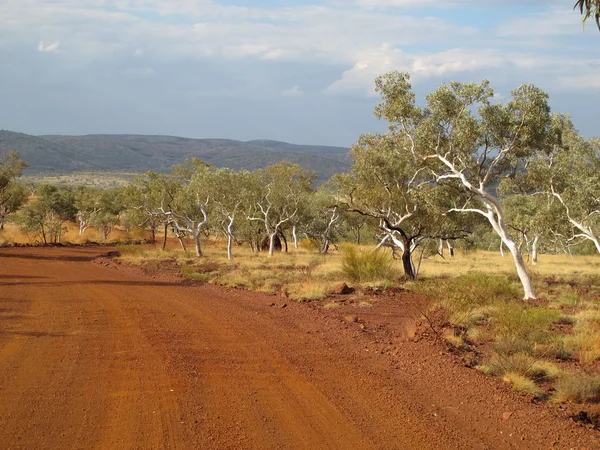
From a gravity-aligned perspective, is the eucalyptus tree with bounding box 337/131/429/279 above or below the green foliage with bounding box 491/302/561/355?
above

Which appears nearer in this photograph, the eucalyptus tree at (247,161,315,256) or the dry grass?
the eucalyptus tree at (247,161,315,256)

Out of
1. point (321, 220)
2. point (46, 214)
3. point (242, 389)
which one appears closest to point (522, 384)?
point (242, 389)

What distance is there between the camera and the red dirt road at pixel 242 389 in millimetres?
5676

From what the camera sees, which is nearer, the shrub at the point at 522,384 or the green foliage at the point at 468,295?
the shrub at the point at 522,384

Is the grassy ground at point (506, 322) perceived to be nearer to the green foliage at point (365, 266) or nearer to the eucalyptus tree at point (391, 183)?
the green foliage at point (365, 266)

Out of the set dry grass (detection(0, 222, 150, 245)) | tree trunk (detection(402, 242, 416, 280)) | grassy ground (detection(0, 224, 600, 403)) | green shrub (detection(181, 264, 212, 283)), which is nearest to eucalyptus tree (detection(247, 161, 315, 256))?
green shrub (detection(181, 264, 212, 283))

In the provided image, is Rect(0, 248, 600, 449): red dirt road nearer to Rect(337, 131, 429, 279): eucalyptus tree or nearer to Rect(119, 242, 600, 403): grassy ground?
Rect(119, 242, 600, 403): grassy ground

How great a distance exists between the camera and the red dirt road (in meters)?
5.68

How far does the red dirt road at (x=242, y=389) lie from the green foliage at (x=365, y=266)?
7.41 m

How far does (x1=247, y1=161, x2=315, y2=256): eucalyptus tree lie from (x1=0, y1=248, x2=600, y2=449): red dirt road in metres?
25.2

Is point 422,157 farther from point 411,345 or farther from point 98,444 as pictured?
point 98,444

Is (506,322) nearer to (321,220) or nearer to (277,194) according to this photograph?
(277,194)

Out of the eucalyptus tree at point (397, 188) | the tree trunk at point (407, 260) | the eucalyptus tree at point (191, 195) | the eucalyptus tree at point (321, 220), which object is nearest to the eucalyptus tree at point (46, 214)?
the eucalyptus tree at point (191, 195)

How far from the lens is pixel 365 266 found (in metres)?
19.4
